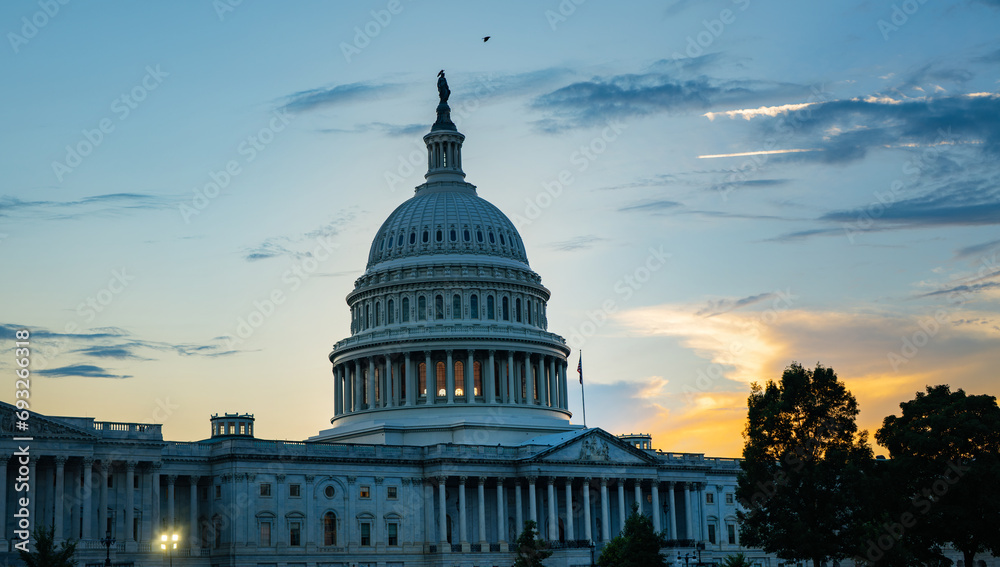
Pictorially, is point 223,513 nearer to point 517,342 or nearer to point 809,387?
point 517,342

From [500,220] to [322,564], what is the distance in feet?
177

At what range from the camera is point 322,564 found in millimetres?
118938

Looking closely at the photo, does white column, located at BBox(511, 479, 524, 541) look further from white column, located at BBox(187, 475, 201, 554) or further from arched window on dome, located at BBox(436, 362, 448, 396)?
white column, located at BBox(187, 475, 201, 554)

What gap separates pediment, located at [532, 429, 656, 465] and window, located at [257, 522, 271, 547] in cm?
2788

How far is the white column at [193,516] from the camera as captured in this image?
377ft

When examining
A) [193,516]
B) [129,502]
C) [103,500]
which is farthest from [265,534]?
[103,500]

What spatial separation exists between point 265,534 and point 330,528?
683 cm

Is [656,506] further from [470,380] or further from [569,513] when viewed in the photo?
[470,380]

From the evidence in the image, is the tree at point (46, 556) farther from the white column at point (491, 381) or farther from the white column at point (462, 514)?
the white column at point (491, 381)

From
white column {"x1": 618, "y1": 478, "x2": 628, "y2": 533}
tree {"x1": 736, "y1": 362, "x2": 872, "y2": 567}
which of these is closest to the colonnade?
white column {"x1": 618, "y1": 478, "x2": 628, "y2": 533}

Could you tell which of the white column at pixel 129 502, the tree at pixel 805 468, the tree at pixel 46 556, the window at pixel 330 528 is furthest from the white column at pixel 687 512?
the tree at pixel 46 556

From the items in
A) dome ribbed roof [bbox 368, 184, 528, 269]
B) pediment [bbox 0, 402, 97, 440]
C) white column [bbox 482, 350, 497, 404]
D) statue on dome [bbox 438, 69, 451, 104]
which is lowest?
pediment [bbox 0, 402, 97, 440]

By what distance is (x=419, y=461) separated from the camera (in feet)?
420

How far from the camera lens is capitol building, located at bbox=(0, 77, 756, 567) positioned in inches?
4227
